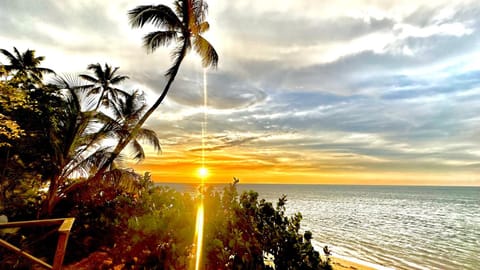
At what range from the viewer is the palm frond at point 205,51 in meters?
11.7

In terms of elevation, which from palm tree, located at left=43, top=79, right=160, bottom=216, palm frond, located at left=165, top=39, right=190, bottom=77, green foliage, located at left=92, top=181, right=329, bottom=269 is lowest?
green foliage, located at left=92, top=181, right=329, bottom=269

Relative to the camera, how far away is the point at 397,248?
1515 cm

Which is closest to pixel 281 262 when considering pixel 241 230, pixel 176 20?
pixel 241 230

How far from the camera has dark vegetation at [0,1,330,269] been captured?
12.6 feet

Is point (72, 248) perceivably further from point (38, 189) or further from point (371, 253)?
point (371, 253)

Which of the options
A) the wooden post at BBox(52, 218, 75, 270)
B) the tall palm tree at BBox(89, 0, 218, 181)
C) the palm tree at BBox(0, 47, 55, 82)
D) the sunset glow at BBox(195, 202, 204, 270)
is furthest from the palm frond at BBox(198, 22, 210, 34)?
the palm tree at BBox(0, 47, 55, 82)

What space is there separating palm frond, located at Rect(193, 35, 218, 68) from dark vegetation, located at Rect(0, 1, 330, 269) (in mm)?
46

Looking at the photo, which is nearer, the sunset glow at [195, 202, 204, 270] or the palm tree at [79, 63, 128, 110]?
the sunset glow at [195, 202, 204, 270]

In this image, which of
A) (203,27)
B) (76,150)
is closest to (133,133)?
(76,150)

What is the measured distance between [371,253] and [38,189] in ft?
51.2

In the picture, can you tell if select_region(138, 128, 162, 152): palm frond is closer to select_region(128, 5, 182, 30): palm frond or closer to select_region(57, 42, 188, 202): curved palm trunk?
select_region(57, 42, 188, 202): curved palm trunk

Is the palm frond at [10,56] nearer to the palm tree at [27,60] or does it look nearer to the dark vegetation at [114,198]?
the palm tree at [27,60]

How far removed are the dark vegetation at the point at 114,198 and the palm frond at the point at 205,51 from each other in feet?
0.15

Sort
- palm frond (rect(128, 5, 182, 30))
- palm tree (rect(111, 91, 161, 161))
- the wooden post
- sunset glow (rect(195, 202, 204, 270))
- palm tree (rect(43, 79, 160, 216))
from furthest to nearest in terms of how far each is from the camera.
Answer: palm tree (rect(111, 91, 161, 161)) < palm frond (rect(128, 5, 182, 30)) < palm tree (rect(43, 79, 160, 216)) < sunset glow (rect(195, 202, 204, 270)) < the wooden post
